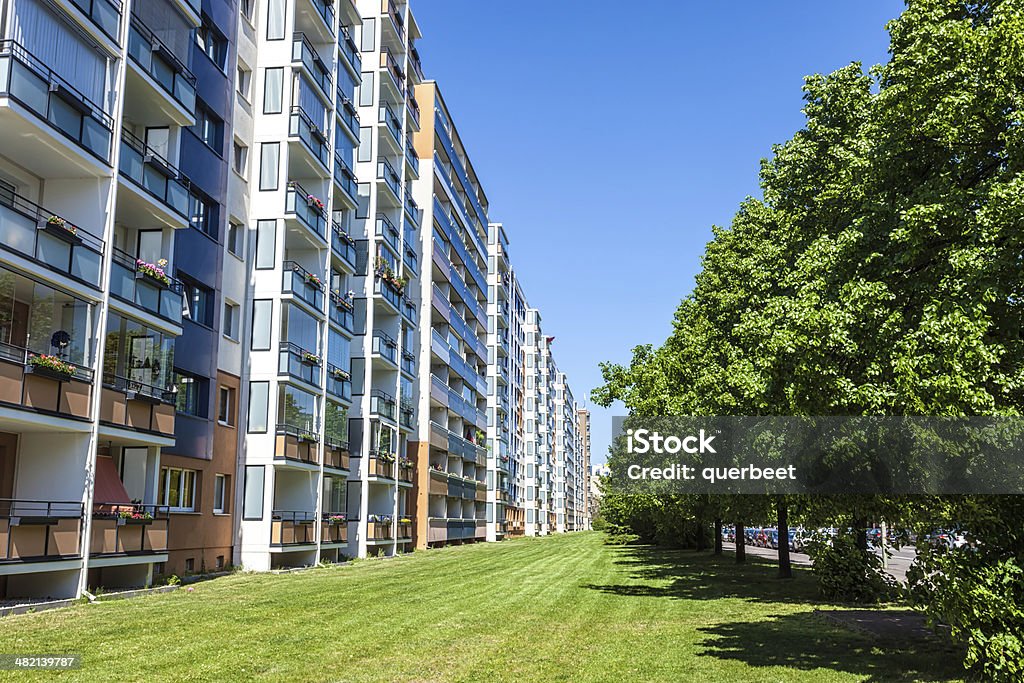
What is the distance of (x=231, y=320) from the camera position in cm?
3225

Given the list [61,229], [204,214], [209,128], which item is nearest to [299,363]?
[204,214]

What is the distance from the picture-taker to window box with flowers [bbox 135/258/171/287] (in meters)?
23.5

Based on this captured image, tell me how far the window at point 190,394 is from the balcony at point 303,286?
5170 mm

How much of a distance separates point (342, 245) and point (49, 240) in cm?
2064

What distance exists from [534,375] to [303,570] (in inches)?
3464

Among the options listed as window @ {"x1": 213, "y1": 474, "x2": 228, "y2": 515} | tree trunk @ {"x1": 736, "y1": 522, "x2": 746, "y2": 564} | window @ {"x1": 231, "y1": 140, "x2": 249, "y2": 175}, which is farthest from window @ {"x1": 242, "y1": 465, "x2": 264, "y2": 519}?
tree trunk @ {"x1": 736, "y1": 522, "x2": 746, "y2": 564}

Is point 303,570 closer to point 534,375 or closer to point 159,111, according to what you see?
point 159,111

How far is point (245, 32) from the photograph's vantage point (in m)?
33.4

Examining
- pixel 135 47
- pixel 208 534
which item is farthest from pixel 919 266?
pixel 208 534

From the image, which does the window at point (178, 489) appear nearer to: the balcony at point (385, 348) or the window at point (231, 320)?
the window at point (231, 320)

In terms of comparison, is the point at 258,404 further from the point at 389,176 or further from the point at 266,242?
the point at 389,176

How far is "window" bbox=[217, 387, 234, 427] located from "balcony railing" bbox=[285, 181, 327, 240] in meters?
6.99

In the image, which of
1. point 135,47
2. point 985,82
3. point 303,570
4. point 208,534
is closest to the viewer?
point 985,82

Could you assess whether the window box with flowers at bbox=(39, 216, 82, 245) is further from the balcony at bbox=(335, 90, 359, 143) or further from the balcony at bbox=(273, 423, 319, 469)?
the balcony at bbox=(335, 90, 359, 143)
